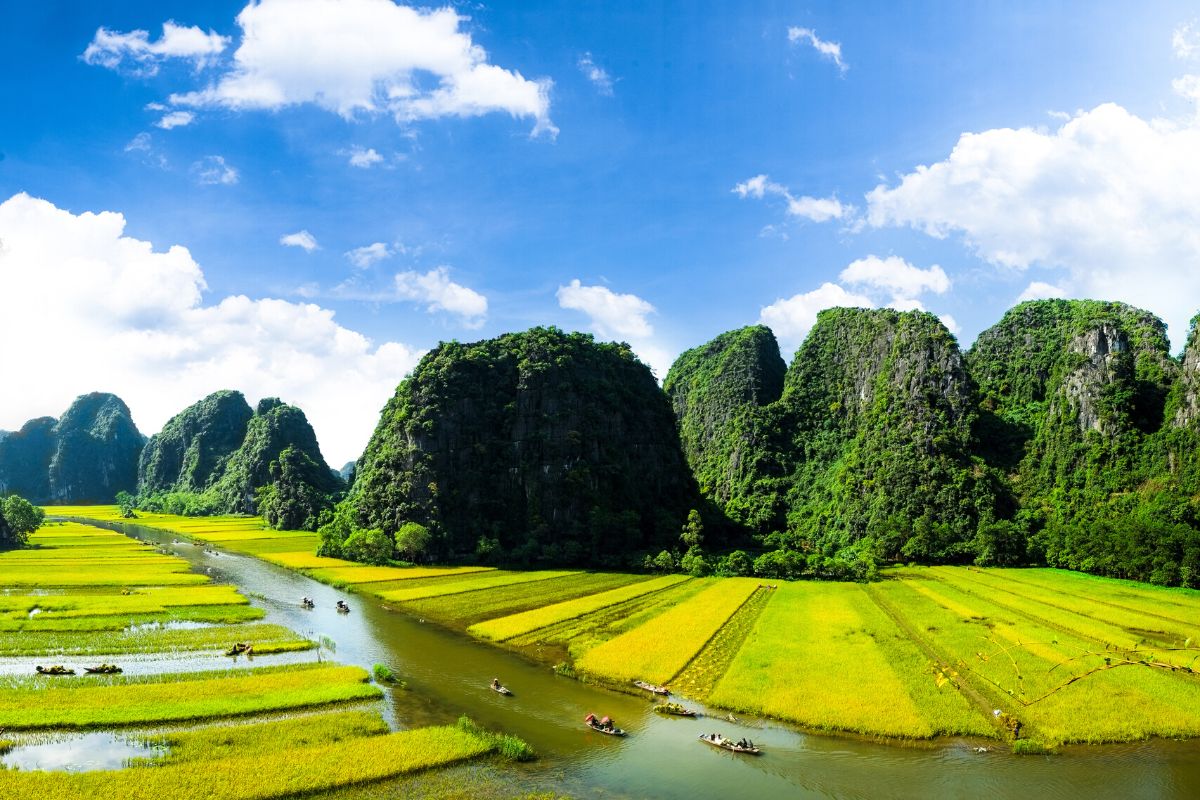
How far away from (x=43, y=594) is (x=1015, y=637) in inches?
2822

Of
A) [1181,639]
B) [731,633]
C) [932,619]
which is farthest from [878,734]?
[1181,639]

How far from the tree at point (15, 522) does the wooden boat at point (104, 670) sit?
230 ft

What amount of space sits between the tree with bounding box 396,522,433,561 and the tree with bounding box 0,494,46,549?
162 feet

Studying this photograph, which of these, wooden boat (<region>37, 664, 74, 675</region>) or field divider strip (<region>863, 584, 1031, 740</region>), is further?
Result: wooden boat (<region>37, 664, 74, 675</region>)

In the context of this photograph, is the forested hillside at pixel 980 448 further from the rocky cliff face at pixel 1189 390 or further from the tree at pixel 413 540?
the tree at pixel 413 540

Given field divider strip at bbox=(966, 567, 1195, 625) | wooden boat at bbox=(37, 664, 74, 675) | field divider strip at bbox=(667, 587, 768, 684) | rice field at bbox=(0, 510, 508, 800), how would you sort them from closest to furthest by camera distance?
rice field at bbox=(0, 510, 508, 800), wooden boat at bbox=(37, 664, 74, 675), field divider strip at bbox=(667, 587, 768, 684), field divider strip at bbox=(966, 567, 1195, 625)

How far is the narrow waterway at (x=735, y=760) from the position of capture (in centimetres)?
2497

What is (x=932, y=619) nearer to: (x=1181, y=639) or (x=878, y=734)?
(x=1181, y=639)

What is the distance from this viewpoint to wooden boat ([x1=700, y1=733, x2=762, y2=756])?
27.6 meters

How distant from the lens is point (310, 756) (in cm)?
2575

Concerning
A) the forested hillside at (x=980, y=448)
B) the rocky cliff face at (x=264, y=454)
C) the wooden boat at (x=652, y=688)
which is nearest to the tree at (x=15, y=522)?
the rocky cliff face at (x=264, y=454)

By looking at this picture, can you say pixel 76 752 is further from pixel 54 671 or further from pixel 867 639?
pixel 867 639

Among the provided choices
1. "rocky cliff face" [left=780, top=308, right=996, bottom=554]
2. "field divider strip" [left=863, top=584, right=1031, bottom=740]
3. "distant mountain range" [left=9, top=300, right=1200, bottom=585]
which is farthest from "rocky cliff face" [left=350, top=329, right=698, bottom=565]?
"field divider strip" [left=863, top=584, right=1031, bottom=740]

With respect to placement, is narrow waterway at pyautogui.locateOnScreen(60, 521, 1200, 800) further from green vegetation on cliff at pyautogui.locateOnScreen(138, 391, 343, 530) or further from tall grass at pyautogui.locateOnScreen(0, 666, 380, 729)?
green vegetation on cliff at pyautogui.locateOnScreen(138, 391, 343, 530)
